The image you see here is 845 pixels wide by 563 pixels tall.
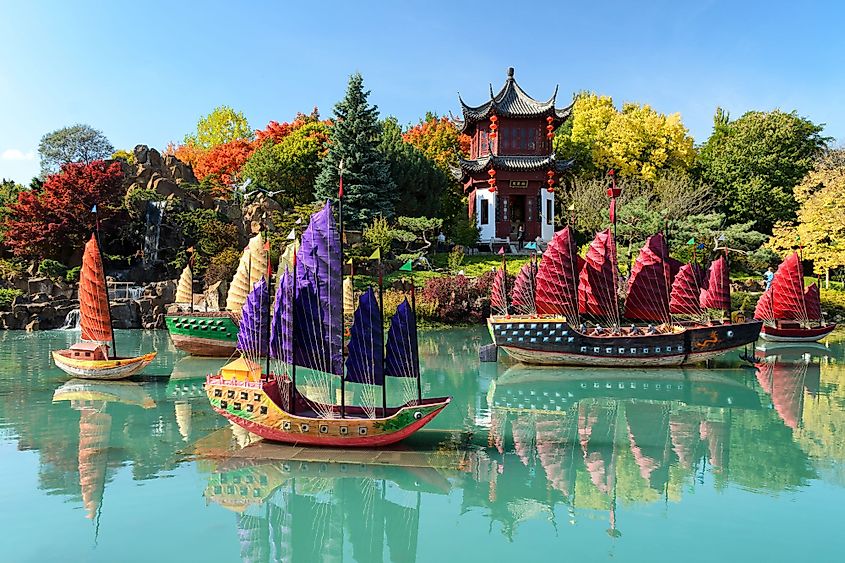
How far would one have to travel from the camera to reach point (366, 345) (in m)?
12.8

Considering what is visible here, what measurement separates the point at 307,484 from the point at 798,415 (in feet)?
41.8

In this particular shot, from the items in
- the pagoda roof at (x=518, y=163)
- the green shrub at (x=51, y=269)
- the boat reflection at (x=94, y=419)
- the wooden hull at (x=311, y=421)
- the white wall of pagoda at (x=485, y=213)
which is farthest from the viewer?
the white wall of pagoda at (x=485, y=213)

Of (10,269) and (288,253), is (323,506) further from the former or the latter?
(10,269)

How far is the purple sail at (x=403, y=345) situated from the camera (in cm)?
1265

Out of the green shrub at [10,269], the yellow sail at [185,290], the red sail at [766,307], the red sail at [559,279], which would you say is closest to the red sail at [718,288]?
the red sail at [766,307]

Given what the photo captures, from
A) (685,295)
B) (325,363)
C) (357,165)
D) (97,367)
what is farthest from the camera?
(357,165)

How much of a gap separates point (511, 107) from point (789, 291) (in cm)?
2299

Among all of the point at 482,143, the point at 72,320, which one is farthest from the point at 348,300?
the point at 482,143

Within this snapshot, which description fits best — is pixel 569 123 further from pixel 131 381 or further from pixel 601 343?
pixel 131 381

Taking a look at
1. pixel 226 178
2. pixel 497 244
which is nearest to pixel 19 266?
pixel 226 178

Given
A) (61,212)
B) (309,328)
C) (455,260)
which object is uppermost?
(61,212)

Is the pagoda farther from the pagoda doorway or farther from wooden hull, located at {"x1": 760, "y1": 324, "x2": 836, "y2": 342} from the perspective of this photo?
wooden hull, located at {"x1": 760, "y1": 324, "x2": 836, "y2": 342}

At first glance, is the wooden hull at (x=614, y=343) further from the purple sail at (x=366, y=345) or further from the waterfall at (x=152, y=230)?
the waterfall at (x=152, y=230)

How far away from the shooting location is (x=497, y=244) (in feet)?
143
